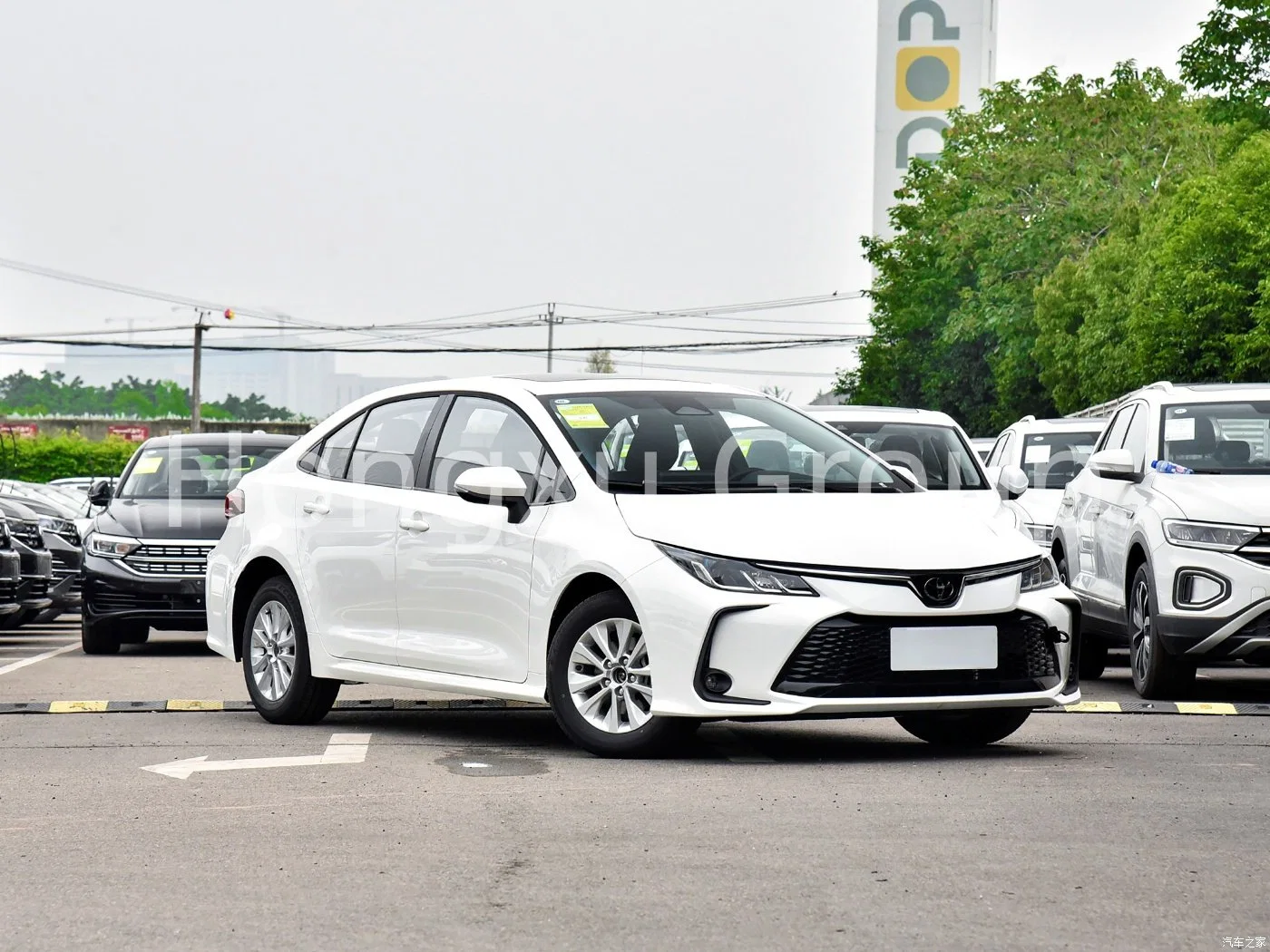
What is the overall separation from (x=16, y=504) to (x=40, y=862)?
668 inches

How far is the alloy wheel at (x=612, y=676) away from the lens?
8.06 meters

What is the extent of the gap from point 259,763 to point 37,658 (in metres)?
8.49

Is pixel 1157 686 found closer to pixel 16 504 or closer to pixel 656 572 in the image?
pixel 656 572

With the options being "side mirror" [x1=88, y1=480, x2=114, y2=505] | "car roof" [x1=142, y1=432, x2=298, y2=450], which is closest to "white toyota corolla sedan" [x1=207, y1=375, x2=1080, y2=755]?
"side mirror" [x1=88, y1=480, x2=114, y2=505]

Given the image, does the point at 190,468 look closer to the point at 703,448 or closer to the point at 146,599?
the point at 146,599

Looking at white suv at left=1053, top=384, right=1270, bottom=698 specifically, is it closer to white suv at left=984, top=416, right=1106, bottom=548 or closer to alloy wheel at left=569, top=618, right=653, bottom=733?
alloy wheel at left=569, top=618, right=653, bottom=733

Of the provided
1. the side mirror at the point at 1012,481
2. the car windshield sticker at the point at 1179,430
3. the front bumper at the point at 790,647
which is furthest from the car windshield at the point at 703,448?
the side mirror at the point at 1012,481

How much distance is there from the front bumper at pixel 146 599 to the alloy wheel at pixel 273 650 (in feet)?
20.0

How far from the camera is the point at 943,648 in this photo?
26.0 feet

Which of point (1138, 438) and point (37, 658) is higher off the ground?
point (1138, 438)

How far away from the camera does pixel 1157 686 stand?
11570 mm

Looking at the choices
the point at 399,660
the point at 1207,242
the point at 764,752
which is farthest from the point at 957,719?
the point at 1207,242

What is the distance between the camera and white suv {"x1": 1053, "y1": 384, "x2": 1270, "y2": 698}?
11086 mm

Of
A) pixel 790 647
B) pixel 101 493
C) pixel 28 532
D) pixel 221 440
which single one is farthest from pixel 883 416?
pixel 28 532
